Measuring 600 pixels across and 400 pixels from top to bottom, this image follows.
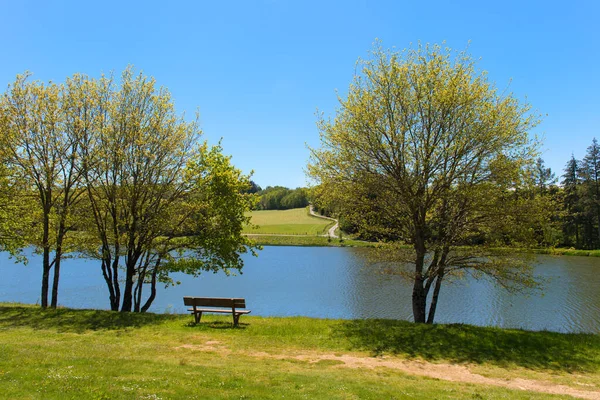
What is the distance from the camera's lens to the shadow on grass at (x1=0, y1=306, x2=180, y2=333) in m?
14.0

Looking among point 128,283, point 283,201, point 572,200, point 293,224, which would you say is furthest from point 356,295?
point 283,201

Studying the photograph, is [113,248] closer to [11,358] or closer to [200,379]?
[11,358]

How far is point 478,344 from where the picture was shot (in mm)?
12328

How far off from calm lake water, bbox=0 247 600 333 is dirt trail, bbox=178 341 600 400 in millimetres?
6429

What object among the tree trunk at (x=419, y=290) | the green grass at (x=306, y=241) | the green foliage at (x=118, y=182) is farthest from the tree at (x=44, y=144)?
the green grass at (x=306, y=241)

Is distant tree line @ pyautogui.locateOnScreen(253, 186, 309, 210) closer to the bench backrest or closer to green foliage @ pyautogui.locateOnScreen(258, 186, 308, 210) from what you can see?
green foliage @ pyautogui.locateOnScreen(258, 186, 308, 210)

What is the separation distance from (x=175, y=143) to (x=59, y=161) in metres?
4.82

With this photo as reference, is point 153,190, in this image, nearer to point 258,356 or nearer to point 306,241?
point 258,356

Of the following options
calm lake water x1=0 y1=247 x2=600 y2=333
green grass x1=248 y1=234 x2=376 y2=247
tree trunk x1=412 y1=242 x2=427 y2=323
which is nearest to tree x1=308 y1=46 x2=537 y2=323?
tree trunk x1=412 y1=242 x2=427 y2=323

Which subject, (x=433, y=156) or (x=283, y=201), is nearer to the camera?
(x=433, y=156)

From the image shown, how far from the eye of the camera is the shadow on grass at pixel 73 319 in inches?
550

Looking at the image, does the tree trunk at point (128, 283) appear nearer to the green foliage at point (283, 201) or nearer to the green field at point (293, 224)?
the green field at point (293, 224)

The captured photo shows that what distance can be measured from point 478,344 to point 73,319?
13.9m

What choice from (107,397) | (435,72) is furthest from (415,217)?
(107,397)
